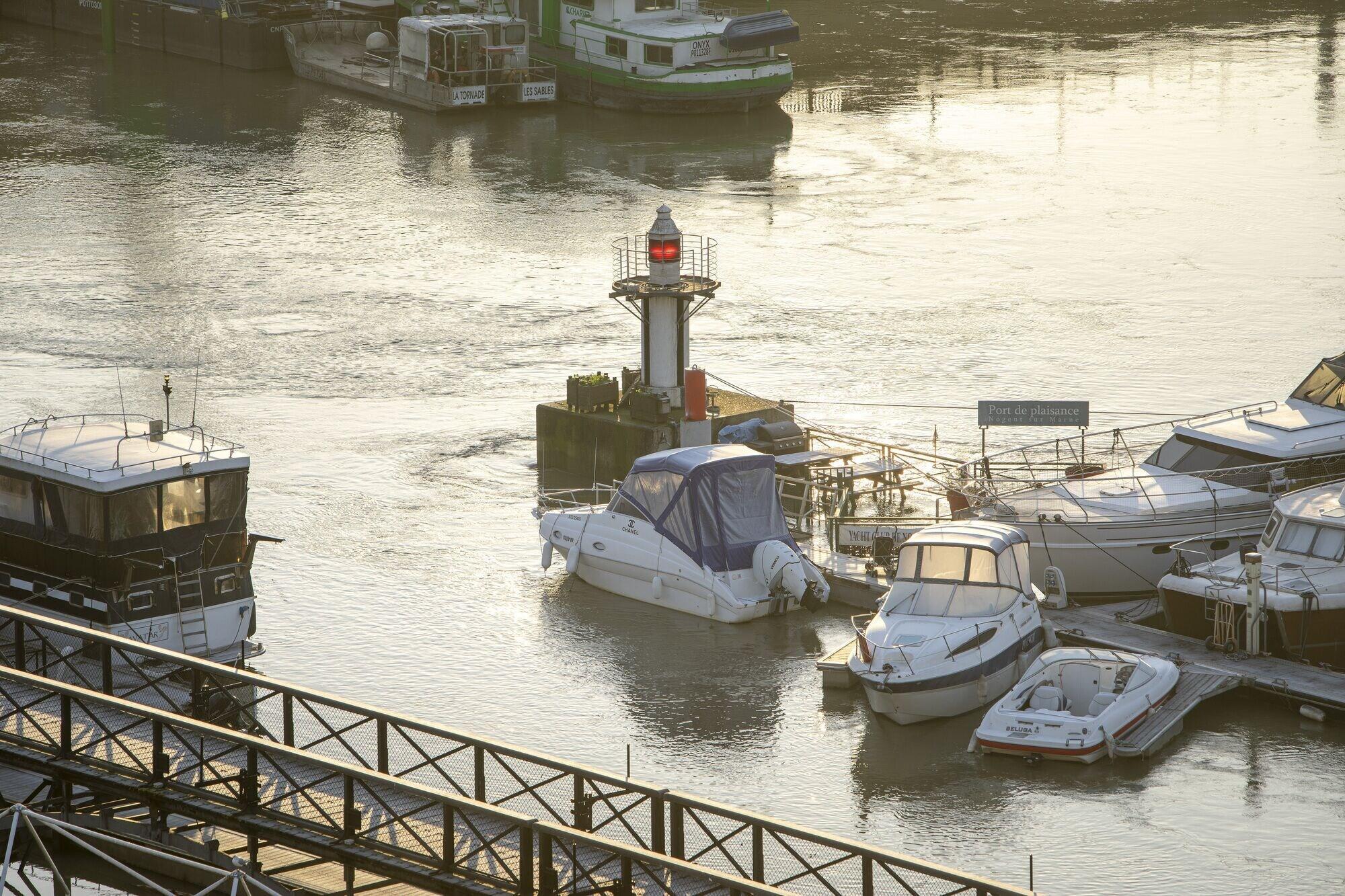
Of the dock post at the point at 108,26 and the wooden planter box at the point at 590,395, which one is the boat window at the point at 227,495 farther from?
the dock post at the point at 108,26

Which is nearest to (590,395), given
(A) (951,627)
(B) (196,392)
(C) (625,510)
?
(C) (625,510)

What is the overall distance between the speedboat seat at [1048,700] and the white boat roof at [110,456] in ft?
30.7

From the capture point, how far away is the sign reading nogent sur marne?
92.8 ft

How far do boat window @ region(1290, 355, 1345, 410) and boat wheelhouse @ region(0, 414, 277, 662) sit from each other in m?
15.4

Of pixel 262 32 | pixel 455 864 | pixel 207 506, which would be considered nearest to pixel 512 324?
pixel 207 506

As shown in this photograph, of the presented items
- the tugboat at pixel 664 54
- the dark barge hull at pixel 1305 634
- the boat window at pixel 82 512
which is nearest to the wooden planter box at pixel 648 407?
the dark barge hull at pixel 1305 634

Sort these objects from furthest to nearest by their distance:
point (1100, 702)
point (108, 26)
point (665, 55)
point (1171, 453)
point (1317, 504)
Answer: point (108, 26), point (665, 55), point (1171, 453), point (1317, 504), point (1100, 702)

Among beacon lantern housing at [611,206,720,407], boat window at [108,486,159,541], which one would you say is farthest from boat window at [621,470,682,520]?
boat window at [108,486,159,541]

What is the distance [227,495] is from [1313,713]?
12.8m

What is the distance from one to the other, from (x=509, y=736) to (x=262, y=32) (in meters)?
53.1

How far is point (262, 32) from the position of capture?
70688 millimetres

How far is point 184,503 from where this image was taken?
2247 cm

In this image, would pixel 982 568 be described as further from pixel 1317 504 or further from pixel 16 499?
pixel 16 499

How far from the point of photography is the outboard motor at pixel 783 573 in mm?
25891
